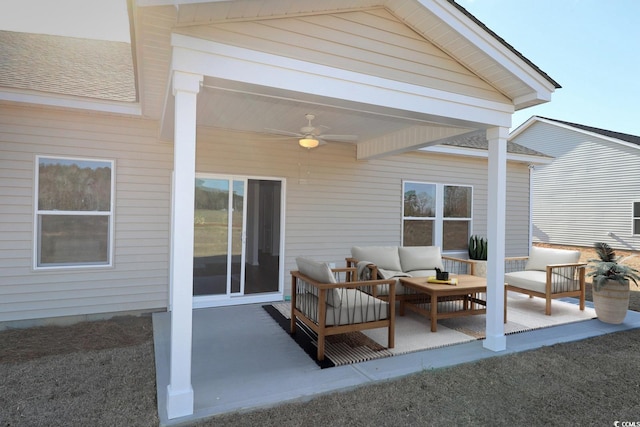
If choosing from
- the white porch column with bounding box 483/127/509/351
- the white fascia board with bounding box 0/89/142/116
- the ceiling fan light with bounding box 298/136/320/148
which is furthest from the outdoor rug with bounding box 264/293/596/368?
the white fascia board with bounding box 0/89/142/116

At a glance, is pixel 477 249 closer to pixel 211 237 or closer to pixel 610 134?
pixel 211 237

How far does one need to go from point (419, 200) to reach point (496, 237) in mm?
3665

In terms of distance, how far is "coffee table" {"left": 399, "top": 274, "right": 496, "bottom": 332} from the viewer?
4.60 metres

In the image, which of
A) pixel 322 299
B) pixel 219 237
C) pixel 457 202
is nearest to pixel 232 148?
pixel 219 237

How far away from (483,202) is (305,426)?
23.9 feet

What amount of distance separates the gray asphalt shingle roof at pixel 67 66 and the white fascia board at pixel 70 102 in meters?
0.06

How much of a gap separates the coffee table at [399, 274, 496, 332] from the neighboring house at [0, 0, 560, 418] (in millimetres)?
691

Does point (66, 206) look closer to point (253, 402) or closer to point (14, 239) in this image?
point (14, 239)

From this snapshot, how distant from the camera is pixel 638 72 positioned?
53.1 ft

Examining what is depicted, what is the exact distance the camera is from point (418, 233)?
25.1ft

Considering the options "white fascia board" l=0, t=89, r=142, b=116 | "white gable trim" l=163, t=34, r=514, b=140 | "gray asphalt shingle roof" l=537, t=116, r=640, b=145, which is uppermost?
"gray asphalt shingle roof" l=537, t=116, r=640, b=145

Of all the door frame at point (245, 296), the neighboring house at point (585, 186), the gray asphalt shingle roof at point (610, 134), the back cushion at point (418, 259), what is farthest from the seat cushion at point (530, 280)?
the gray asphalt shingle roof at point (610, 134)

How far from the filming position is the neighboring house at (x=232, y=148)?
278 cm

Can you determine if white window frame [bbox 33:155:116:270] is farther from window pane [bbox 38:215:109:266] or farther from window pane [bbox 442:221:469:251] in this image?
window pane [bbox 442:221:469:251]
